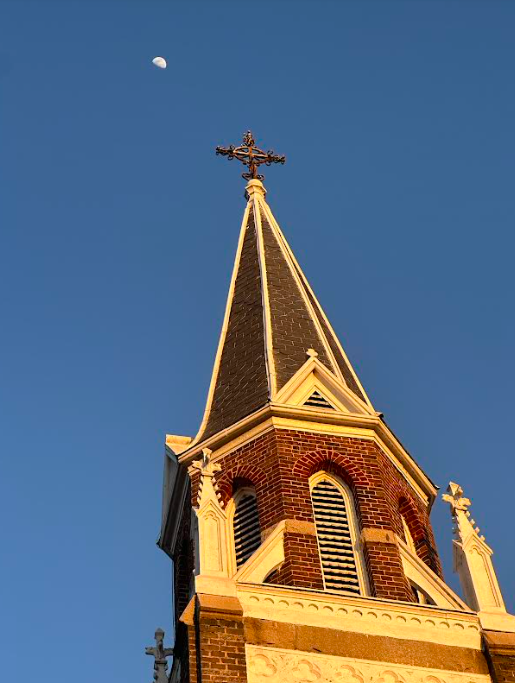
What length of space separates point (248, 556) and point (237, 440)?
279 centimetres

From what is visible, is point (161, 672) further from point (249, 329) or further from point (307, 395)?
point (249, 329)

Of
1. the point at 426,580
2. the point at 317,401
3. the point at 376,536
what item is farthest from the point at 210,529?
the point at 317,401

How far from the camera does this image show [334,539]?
89.2ft

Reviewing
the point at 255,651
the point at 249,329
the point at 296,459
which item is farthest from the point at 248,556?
the point at 249,329

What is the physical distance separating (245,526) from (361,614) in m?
4.00

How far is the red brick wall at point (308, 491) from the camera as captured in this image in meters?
26.2

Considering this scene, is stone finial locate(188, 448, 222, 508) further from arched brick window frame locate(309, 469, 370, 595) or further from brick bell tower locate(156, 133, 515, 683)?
arched brick window frame locate(309, 469, 370, 595)

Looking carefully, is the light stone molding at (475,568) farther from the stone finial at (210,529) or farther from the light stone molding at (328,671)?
the stone finial at (210,529)

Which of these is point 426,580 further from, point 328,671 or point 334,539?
point 328,671

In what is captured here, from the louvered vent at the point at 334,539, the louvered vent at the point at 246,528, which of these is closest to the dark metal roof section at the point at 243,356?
the louvered vent at the point at 246,528

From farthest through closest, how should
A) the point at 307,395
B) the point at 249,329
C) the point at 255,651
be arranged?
the point at 249,329 < the point at 307,395 < the point at 255,651

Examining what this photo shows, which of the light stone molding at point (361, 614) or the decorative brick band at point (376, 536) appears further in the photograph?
the decorative brick band at point (376, 536)

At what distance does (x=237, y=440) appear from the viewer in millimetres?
29391

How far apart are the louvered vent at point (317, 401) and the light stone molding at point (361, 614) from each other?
236 inches
